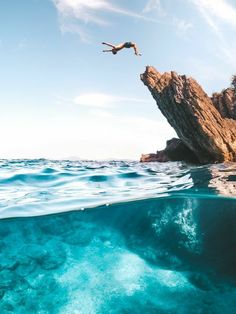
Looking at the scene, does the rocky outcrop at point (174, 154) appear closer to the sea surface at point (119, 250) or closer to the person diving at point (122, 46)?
the person diving at point (122, 46)

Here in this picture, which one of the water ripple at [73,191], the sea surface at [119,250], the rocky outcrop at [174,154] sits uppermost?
the rocky outcrop at [174,154]

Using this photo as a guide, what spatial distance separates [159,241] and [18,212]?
3.44 metres

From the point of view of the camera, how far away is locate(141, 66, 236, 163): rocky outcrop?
78.0 feet

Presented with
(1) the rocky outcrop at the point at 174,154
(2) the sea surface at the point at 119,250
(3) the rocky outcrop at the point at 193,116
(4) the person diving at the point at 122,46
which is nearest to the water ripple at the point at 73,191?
(2) the sea surface at the point at 119,250

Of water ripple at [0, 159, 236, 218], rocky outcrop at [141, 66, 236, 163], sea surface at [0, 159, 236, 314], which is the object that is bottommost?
sea surface at [0, 159, 236, 314]

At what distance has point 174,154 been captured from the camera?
103 feet

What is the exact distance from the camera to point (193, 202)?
8125mm

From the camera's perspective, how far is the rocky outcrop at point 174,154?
3081 cm

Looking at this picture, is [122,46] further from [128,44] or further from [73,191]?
[73,191]

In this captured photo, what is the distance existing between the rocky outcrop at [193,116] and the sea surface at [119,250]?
15194 millimetres

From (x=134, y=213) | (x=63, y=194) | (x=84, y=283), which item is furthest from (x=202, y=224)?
(x=63, y=194)

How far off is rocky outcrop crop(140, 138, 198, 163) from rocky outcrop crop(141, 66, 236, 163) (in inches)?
160

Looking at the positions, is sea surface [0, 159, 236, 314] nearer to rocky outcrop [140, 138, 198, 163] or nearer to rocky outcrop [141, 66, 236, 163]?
rocky outcrop [141, 66, 236, 163]

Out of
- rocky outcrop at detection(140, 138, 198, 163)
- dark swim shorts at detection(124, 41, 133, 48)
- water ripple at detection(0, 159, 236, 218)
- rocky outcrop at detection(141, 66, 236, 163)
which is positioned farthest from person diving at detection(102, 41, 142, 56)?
rocky outcrop at detection(140, 138, 198, 163)
